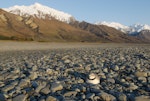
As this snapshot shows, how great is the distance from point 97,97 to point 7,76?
160 inches

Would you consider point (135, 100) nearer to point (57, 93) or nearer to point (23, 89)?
point (57, 93)

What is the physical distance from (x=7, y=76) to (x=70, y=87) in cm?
278

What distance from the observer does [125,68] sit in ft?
37.1

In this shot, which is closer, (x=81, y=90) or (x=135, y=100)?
(x=135, y=100)

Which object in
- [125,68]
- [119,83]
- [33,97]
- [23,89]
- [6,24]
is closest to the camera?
[33,97]

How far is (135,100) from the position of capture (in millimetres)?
6332

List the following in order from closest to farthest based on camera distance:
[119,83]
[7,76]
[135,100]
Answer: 1. [135,100]
2. [119,83]
3. [7,76]

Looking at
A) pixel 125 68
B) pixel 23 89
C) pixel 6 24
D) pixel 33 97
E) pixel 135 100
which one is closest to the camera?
pixel 135 100

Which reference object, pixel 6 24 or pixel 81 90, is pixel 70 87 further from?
pixel 6 24

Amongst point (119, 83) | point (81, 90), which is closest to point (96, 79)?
point (119, 83)

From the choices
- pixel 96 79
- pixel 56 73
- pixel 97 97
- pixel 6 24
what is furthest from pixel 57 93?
pixel 6 24

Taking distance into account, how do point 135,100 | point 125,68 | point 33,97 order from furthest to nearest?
1. point 125,68
2. point 33,97
3. point 135,100

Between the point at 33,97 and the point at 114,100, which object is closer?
the point at 114,100

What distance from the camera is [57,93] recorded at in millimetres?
7164
